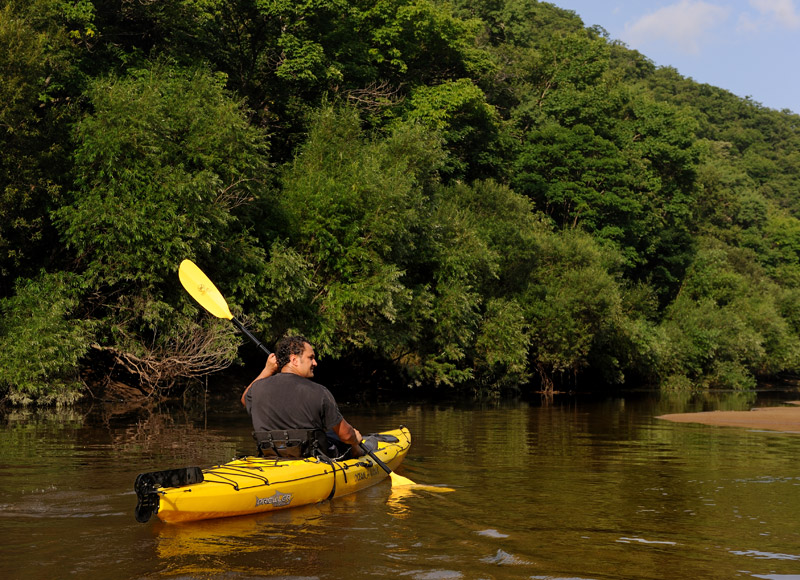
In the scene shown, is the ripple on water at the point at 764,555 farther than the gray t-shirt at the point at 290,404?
No

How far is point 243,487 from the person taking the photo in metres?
7.91

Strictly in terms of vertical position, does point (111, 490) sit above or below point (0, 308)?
below

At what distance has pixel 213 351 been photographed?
2048 cm

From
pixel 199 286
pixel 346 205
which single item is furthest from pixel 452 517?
pixel 346 205

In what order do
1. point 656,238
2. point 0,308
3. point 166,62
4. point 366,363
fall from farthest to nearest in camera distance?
point 656,238
point 366,363
point 166,62
point 0,308

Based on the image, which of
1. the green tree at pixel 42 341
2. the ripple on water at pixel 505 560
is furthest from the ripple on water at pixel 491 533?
the green tree at pixel 42 341

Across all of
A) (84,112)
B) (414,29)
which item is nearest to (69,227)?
(84,112)

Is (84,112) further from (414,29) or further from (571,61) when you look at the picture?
(571,61)

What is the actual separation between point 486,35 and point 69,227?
130 ft

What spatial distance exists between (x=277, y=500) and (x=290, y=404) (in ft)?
3.15

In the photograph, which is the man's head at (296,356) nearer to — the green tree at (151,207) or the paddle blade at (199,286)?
the paddle blade at (199,286)

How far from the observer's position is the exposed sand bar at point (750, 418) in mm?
20542

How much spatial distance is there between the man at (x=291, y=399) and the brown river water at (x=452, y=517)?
0.86m

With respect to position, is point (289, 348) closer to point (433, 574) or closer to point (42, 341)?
point (433, 574)
